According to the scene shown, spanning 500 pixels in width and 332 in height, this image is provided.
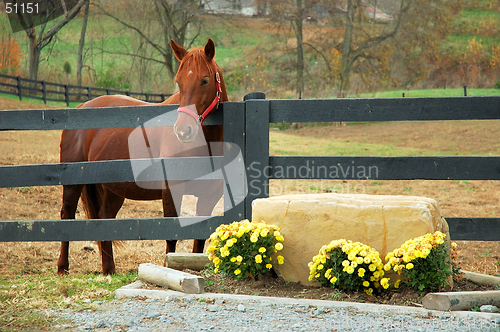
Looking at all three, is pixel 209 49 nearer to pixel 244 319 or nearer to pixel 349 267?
pixel 349 267

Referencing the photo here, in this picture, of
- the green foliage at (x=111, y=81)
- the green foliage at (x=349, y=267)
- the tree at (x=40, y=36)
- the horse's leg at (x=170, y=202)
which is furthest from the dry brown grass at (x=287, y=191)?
the green foliage at (x=111, y=81)

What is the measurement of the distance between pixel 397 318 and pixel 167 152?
102 inches

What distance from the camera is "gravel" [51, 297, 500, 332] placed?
258 cm

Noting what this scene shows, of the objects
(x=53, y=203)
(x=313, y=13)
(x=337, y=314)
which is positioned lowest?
(x=53, y=203)

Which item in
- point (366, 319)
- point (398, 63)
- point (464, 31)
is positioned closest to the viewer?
point (366, 319)

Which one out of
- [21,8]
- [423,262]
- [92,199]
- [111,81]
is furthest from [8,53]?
[423,262]

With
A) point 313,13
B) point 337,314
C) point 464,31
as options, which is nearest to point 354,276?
point 337,314

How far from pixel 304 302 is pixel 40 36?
23528 mm

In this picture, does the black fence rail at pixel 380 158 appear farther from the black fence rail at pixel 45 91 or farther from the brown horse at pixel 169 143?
the black fence rail at pixel 45 91

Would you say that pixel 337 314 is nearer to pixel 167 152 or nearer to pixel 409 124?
pixel 167 152

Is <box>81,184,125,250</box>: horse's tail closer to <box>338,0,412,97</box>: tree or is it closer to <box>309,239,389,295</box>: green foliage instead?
<box>309,239,389,295</box>: green foliage

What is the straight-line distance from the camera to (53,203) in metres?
8.55

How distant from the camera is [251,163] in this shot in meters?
3.94

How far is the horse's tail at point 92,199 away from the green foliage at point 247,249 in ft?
8.90
